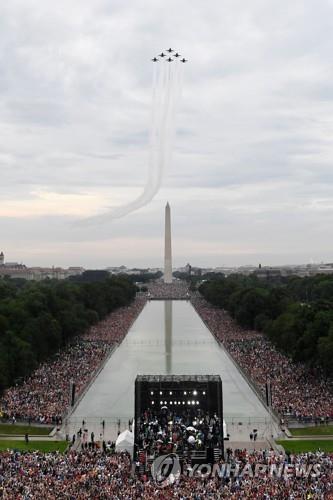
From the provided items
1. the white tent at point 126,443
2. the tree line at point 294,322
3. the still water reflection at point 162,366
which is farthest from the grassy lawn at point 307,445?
the tree line at point 294,322

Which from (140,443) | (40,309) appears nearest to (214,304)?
(40,309)

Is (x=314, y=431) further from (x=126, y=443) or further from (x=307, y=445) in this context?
(x=126, y=443)

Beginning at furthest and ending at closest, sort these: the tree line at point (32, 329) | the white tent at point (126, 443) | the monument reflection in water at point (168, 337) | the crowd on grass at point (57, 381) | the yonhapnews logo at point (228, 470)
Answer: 1. the monument reflection in water at point (168, 337)
2. the tree line at point (32, 329)
3. the crowd on grass at point (57, 381)
4. the white tent at point (126, 443)
5. the yonhapnews logo at point (228, 470)

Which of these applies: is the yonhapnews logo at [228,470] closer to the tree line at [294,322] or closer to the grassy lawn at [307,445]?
the grassy lawn at [307,445]

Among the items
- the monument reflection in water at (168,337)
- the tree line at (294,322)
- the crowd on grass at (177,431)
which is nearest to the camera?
the crowd on grass at (177,431)

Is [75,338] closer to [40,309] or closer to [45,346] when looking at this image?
[40,309]

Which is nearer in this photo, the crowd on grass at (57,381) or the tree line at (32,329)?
the crowd on grass at (57,381)
